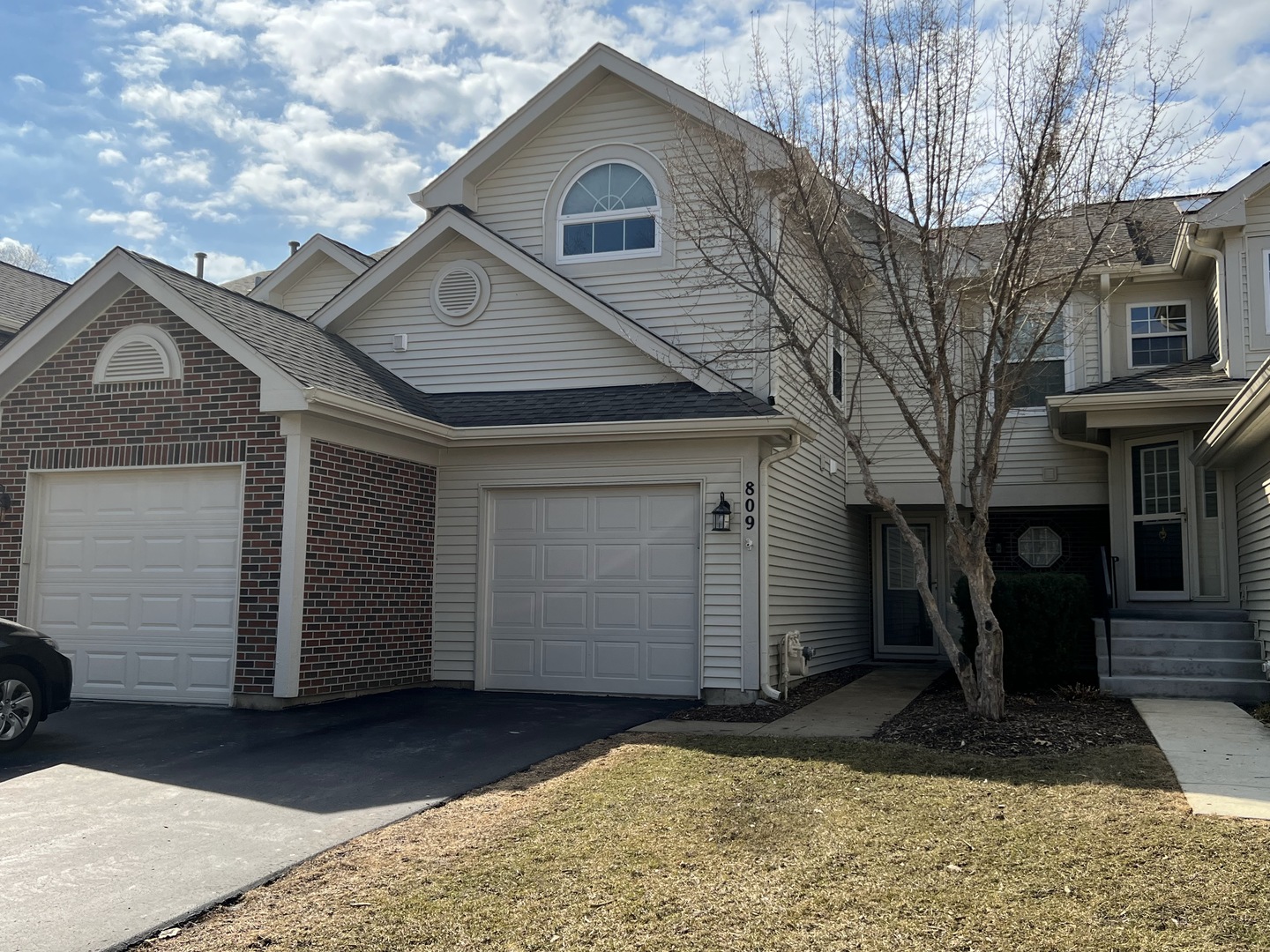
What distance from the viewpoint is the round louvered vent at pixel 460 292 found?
1330 cm

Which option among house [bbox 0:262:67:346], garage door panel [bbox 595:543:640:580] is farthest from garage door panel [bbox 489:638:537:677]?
house [bbox 0:262:67:346]

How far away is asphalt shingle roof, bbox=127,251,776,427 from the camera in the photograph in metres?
11.0

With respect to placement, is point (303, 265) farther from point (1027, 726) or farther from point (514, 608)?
point (1027, 726)

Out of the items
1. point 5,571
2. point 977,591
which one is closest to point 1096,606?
point 977,591

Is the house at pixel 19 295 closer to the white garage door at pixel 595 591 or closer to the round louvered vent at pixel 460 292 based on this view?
the round louvered vent at pixel 460 292

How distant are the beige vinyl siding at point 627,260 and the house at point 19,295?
7.98 m

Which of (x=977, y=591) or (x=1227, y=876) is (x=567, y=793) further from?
(x=977, y=591)

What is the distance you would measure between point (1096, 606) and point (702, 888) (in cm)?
1095

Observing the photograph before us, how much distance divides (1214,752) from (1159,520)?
6.39m

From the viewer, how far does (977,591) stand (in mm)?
9234

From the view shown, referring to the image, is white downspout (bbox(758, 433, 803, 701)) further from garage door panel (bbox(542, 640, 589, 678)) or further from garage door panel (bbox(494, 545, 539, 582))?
garage door panel (bbox(494, 545, 539, 582))

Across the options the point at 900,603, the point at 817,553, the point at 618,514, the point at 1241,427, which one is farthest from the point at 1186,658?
the point at 900,603

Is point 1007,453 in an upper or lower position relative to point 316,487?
upper

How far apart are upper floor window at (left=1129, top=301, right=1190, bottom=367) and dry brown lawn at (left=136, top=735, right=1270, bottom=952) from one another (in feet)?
30.3
